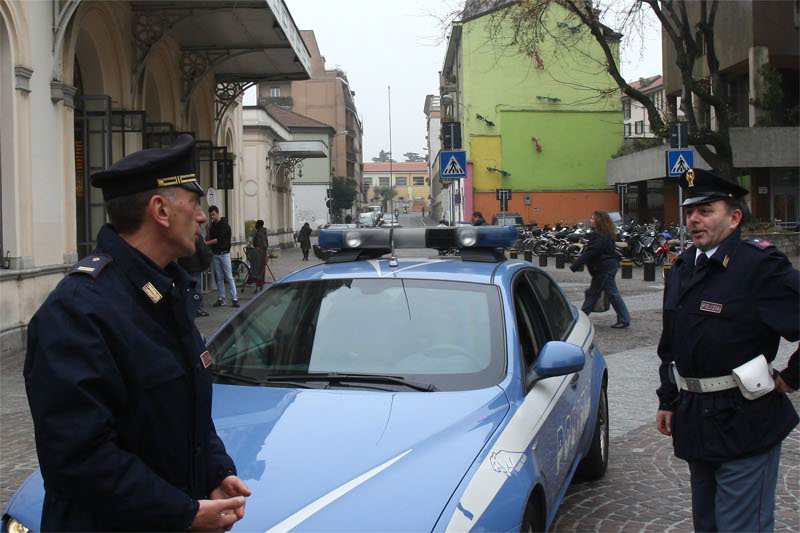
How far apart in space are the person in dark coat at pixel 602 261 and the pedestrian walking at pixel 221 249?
22.1ft

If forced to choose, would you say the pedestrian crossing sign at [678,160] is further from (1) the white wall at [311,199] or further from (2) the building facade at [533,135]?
(1) the white wall at [311,199]

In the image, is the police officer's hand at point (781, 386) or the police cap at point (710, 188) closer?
the police officer's hand at point (781, 386)

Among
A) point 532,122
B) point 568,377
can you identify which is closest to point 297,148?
point 532,122

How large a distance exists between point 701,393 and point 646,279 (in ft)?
60.4

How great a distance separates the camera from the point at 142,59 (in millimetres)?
15594

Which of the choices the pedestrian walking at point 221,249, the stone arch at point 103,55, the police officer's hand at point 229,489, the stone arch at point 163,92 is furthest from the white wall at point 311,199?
the police officer's hand at point 229,489

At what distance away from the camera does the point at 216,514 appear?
6.73ft

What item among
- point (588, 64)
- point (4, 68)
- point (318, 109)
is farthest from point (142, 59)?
point (318, 109)

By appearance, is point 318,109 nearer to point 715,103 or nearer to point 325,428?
point 715,103

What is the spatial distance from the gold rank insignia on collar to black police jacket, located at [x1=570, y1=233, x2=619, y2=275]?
10.9 metres

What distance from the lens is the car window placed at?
199 inches

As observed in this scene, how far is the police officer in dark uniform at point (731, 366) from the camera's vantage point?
3215mm

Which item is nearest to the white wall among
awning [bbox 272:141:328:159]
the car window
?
awning [bbox 272:141:328:159]

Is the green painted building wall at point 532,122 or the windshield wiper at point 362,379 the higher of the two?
the green painted building wall at point 532,122
